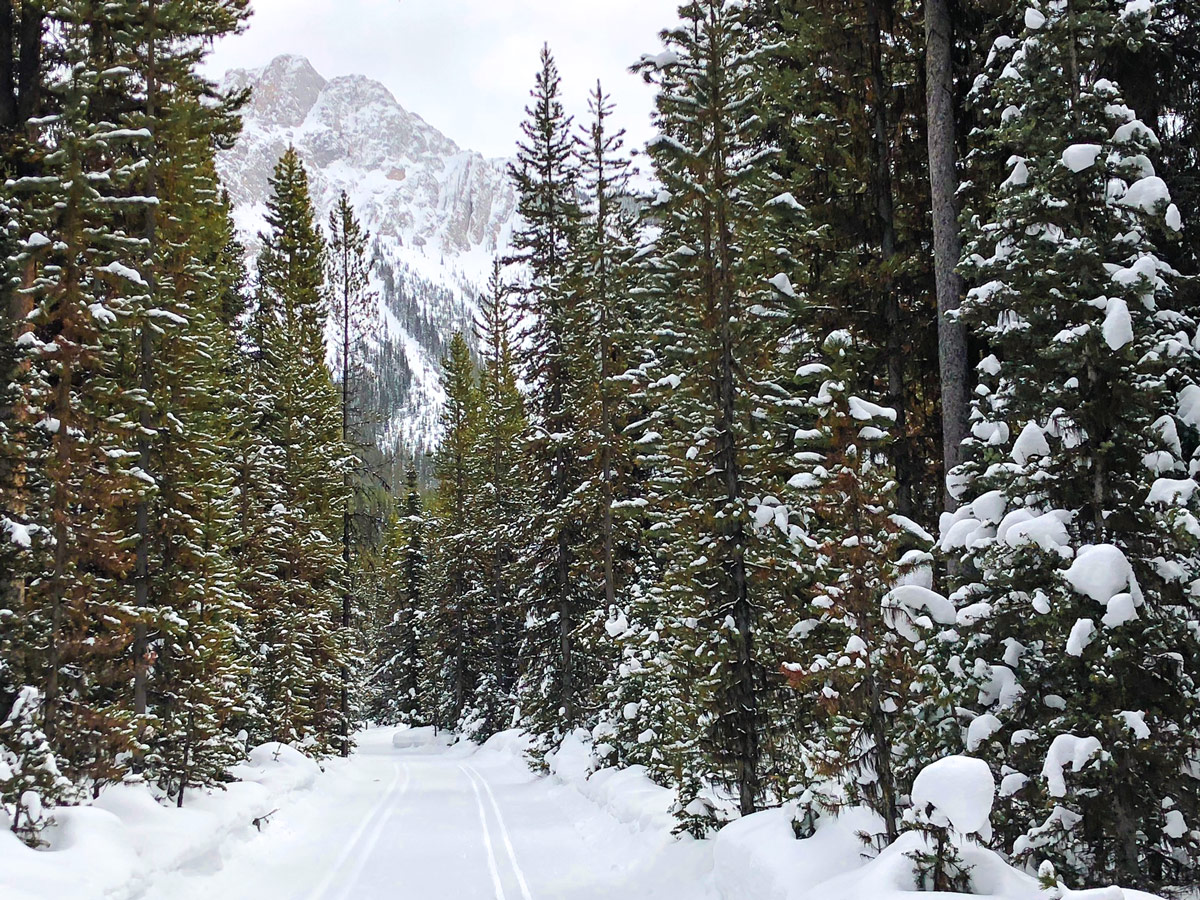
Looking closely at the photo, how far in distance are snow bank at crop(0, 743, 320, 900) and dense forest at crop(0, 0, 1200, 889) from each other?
1.85ft

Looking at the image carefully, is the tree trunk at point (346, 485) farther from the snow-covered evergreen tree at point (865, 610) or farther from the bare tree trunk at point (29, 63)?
the snow-covered evergreen tree at point (865, 610)

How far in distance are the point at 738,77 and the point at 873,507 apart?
27.0ft

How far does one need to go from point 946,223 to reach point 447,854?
11.9m

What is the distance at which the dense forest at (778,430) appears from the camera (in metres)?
6.64

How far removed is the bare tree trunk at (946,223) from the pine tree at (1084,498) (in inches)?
121

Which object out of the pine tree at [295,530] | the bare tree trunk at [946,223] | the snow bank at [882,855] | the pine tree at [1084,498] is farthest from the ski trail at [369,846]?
the bare tree trunk at [946,223]

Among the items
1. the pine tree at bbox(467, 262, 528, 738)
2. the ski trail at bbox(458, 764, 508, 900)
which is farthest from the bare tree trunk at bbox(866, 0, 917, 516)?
the pine tree at bbox(467, 262, 528, 738)

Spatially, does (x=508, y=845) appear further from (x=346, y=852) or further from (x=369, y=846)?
(x=346, y=852)

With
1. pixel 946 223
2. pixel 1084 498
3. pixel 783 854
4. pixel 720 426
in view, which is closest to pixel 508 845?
pixel 783 854

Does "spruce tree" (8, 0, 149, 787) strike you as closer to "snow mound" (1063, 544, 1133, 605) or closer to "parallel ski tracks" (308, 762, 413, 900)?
"parallel ski tracks" (308, 762, 413, 900)

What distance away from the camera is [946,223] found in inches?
426

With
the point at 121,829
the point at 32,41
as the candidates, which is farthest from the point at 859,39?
the point at 121,829

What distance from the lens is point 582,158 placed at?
25.2 m

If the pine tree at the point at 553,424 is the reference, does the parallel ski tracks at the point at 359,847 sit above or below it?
below
